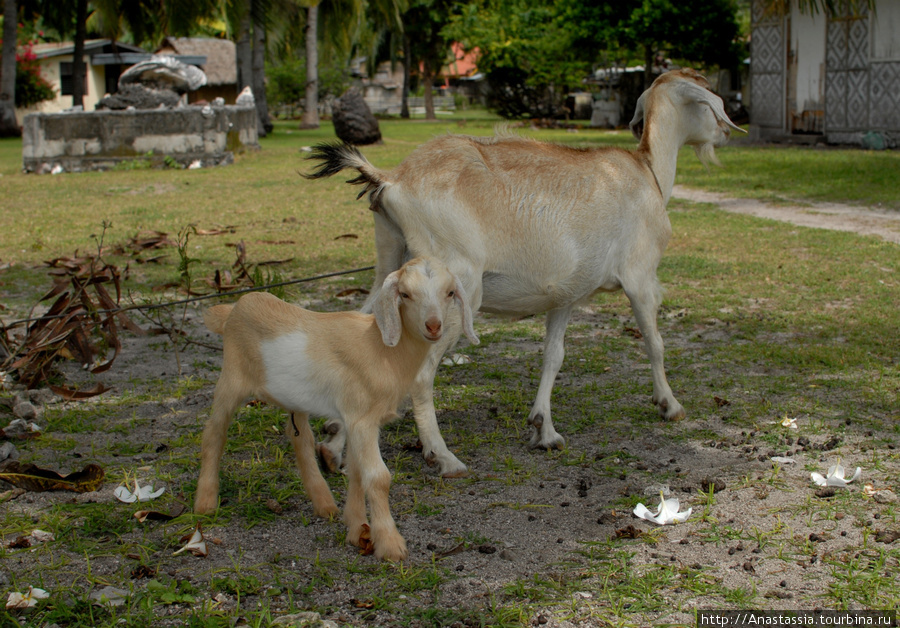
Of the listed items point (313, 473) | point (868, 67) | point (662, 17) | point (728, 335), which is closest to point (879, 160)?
point (868, 67)

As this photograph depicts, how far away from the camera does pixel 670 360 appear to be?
593 centimetres

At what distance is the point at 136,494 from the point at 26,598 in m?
0.95

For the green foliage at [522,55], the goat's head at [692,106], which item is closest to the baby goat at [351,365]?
the goat's head at [692,106]

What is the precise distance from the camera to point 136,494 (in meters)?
3.79

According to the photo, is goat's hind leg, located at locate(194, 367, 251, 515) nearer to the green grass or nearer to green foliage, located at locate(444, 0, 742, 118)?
the green grass

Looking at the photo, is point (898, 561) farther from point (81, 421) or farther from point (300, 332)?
point (81, 421)

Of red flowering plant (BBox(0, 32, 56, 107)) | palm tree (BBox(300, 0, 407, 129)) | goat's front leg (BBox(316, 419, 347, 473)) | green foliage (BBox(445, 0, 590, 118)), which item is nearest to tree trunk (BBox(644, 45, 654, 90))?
green foliage (BBox(445, 0, 590, 118))

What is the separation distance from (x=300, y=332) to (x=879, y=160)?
1679cm

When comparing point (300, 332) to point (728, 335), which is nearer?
point (300, 332)

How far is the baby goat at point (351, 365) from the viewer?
10.7 feet

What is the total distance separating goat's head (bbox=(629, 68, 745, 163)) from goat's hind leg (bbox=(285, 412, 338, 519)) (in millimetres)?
2862

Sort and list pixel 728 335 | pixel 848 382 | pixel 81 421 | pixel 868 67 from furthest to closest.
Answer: pixel 868 67 → pixel 728 335 → pixel 848 382 → pixel 81 421

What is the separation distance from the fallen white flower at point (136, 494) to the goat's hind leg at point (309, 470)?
68cm

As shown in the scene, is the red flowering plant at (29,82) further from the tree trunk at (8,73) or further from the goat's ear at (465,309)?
the goat's ear at (465,309)
